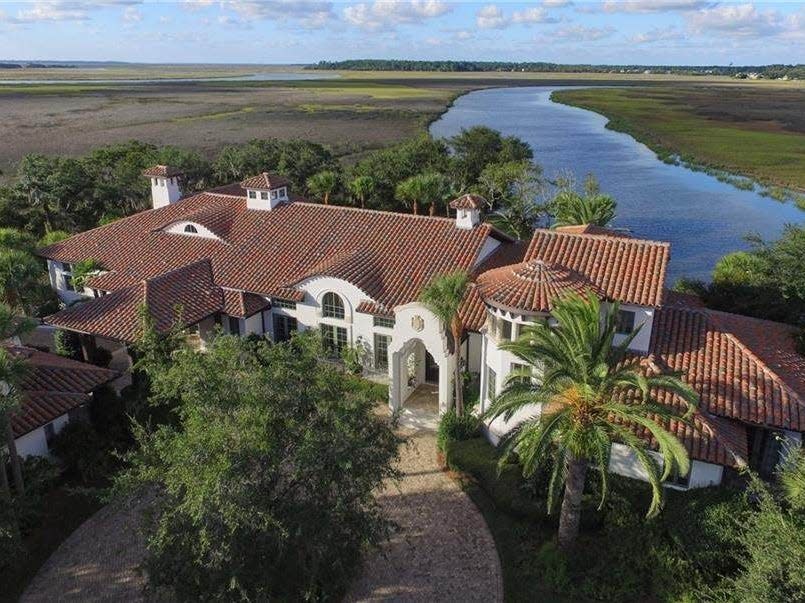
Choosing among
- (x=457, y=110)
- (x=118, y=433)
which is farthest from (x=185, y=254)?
(x=457, y=110)

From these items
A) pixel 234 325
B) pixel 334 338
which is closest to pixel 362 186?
pixel 234 325

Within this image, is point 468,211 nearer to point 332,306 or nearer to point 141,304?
point 332,306

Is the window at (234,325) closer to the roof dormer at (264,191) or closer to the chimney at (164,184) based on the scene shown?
the roof dormer at (264,191)

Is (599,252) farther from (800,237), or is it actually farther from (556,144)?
(556,144)

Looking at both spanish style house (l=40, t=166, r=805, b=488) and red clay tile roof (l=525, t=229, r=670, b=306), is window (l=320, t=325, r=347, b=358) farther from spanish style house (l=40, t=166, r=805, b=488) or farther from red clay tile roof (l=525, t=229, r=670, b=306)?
red clay tile roof (l=525, t=229, r=670, b=306)

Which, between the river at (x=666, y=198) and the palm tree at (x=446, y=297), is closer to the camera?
the palm tree at (x=446, y=297)

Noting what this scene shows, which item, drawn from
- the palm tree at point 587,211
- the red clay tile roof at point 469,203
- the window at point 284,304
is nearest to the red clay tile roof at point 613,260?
the red clay tile roof at point 469,203

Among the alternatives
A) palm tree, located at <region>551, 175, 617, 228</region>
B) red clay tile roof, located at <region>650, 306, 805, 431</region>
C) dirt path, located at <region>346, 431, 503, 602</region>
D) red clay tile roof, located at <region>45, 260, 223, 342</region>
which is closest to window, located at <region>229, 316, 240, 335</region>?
red clay tile roof, located at <region>45, 260, 223, 342</region>

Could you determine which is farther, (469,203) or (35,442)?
(469,203)

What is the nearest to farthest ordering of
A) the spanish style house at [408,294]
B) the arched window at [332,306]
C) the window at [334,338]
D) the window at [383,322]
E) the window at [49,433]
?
the spanish style house at [408,294], the window at [49,433], the window at [383,322], the arched window at [332,306], the window at [334,338]
